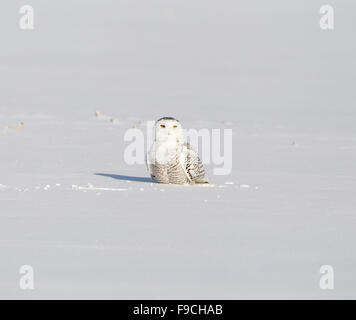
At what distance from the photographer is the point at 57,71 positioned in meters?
24.2

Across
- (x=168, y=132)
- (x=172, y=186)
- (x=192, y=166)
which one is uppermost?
(x=168, y=132)

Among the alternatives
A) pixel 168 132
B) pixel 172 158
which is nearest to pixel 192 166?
pixel 172 158

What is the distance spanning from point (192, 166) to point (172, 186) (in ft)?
0.80

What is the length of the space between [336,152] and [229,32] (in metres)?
22.1

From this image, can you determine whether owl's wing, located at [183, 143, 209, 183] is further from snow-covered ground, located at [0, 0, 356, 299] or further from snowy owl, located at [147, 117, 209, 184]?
snow-covered ground, located at [0, 0, 356, 299]

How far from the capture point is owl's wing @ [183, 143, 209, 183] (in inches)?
362

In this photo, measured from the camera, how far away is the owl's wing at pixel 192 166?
9.20 m

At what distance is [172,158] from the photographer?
29.9 feet

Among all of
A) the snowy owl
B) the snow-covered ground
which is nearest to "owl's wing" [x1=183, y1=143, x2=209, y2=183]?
the snowy owl

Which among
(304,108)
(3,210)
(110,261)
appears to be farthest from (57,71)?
(110,261)

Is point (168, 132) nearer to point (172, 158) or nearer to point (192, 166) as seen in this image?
point (172, 158)

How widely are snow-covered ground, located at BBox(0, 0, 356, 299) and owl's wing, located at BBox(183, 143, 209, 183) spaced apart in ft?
0.54

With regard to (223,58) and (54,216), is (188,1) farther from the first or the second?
(54,216)

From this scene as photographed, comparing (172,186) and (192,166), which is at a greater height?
(192,166)
